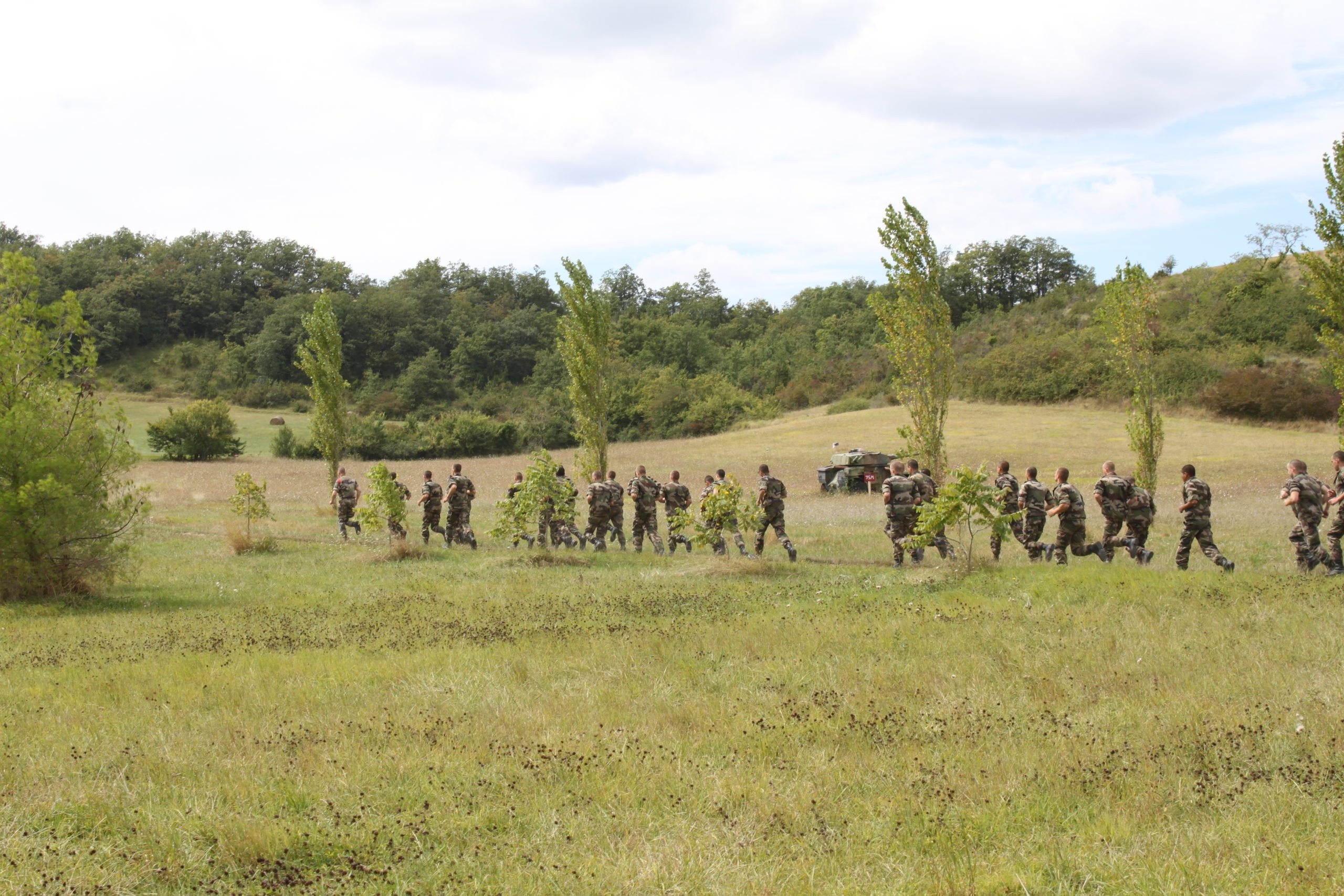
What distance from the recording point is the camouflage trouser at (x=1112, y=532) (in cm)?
→ 1588

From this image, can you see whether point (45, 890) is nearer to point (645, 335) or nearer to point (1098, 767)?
point (1098, 767)

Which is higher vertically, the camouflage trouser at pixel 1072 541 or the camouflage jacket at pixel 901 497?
the camouflage jacket at pixel 901 497

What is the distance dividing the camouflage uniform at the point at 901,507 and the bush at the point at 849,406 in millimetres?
48552

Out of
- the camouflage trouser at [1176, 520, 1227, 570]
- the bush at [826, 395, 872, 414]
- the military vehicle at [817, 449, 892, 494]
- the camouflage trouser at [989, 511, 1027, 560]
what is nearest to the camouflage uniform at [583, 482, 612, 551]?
the camouflage trouser at [989, 511, 1027, 560]

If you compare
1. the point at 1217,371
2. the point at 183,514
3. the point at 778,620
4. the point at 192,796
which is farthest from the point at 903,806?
the point at 1217,371

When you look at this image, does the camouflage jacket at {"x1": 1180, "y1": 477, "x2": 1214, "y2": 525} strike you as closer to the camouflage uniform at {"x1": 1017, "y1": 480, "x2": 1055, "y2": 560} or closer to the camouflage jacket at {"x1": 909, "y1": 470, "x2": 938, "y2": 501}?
the camouflage uniform at {"x1": 1017, "y1": 480, "x2": 1055, "y2": 560}

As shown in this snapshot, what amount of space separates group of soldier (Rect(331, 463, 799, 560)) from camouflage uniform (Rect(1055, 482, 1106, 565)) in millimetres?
4272

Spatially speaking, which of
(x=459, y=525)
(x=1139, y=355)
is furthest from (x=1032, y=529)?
(x=459, y=525)

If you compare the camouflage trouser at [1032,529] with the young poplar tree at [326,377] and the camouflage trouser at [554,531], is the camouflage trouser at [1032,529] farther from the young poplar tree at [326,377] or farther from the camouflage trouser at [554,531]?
the young poplar tree at [326,377]

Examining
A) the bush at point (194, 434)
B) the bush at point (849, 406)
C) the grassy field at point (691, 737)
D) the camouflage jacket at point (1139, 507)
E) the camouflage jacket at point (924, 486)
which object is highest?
the bush at point (849, 406)

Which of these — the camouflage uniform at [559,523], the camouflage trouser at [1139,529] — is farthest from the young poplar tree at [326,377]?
the camouflage trouser at [1139,529]

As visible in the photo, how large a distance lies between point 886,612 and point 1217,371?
48566mm

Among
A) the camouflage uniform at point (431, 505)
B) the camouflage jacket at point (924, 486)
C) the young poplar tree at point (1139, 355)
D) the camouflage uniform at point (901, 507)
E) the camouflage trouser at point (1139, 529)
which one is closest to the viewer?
the camouflage trouser at point (1139, 529)

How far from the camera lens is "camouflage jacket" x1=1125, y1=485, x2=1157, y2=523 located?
15578 mm
